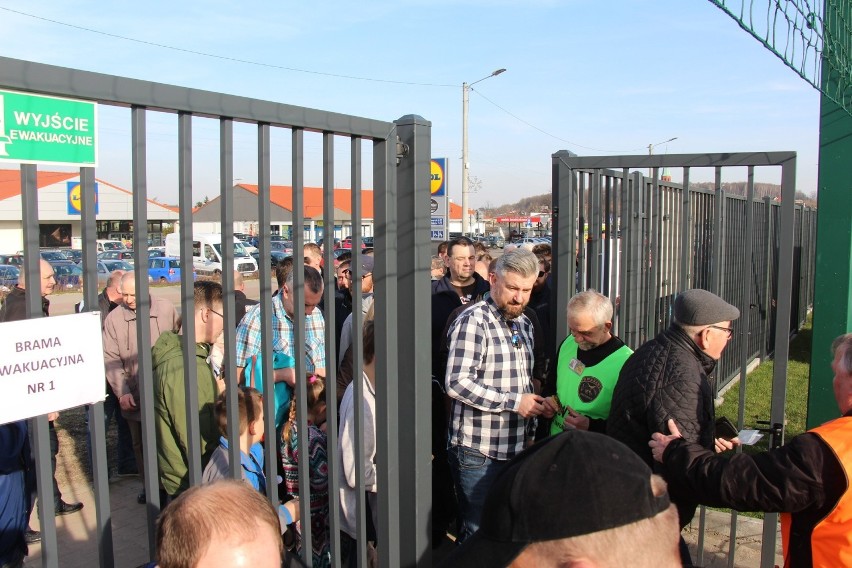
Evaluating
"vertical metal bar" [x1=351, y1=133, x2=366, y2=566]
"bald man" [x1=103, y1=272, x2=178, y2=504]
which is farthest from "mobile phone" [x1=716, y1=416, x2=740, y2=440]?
"bald man" [x1=103, y1=272, x2=178, y2=504]

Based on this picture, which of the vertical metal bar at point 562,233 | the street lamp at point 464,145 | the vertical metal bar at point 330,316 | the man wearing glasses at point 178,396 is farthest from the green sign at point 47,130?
the street lamp at point 464,145

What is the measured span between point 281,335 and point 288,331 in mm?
109

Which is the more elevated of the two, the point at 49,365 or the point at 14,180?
the point at 14,180

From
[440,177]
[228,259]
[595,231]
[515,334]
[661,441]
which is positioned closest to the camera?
[228,259]

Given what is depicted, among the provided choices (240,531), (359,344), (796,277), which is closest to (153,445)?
(240,531)

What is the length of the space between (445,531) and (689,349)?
2619mm

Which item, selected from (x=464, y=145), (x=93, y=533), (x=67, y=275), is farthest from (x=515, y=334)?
(x=464, y=145)

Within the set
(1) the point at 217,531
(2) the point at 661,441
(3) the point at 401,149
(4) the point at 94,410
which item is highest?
(3) the point at 401,149

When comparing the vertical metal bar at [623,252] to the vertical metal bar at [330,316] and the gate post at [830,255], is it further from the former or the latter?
the vertical metal bar at [330,316]

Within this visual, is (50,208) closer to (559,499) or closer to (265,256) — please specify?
(265,256)

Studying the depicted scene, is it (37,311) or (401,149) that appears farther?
(401,149)

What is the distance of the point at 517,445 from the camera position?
11.0ft

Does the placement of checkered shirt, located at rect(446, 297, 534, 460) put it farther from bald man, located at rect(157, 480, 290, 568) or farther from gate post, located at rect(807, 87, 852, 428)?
gate post, located at rect(807, 87, 852, 428)

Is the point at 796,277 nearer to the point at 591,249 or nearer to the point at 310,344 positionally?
the point at 591,249
